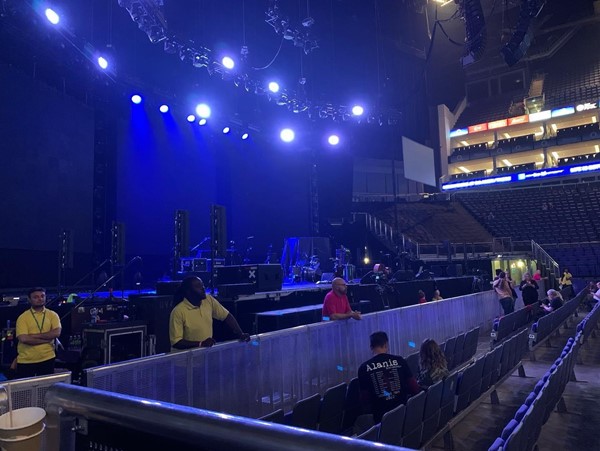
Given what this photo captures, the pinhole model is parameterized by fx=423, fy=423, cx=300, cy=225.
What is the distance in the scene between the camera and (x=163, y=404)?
89 cm

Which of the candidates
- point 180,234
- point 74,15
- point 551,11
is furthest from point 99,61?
point 551,11

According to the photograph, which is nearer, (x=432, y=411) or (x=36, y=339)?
(x=432, y=411)

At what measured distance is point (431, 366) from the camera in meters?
4.61

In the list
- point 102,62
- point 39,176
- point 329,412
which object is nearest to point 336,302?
point 329,412

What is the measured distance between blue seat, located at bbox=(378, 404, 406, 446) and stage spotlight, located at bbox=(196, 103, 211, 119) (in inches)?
553

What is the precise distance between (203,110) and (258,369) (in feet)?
42.1

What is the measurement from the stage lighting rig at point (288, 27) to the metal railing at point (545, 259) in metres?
14.1

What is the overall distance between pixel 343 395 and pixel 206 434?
3.53 m

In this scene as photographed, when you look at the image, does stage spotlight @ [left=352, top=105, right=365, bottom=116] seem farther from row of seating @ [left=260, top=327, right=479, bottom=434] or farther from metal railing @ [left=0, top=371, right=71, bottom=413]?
metal railing @ [left=0, top=371, right=71, bottom=413]

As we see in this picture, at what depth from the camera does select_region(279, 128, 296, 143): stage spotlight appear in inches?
757

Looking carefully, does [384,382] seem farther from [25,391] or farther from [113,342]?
[113,342]

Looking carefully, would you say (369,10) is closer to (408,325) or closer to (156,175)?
(156,175)

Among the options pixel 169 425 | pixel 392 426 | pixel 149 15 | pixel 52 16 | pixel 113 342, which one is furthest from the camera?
pixel 149 15

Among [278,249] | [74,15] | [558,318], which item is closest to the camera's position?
[558,318]
